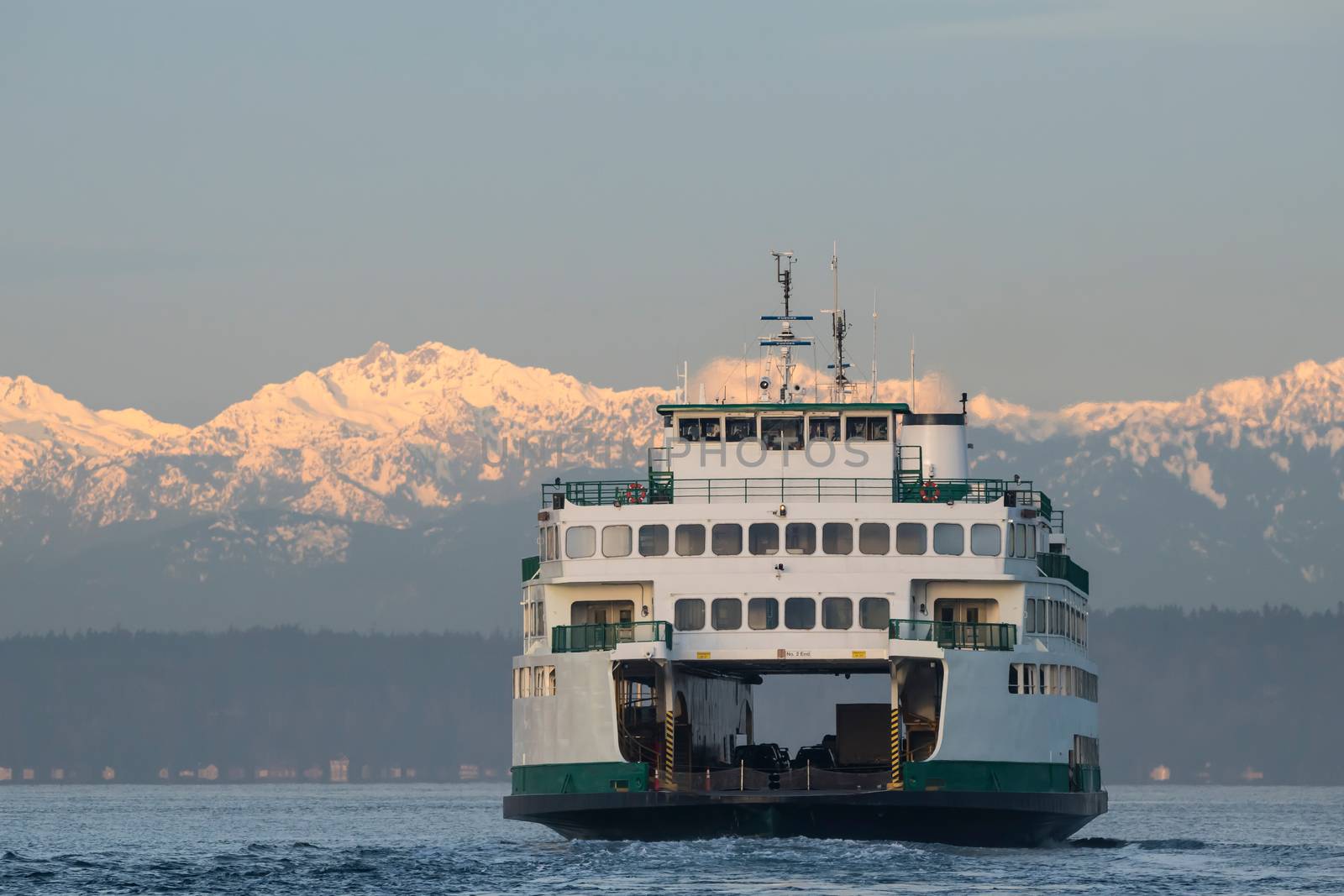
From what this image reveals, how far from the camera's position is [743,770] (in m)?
60.2

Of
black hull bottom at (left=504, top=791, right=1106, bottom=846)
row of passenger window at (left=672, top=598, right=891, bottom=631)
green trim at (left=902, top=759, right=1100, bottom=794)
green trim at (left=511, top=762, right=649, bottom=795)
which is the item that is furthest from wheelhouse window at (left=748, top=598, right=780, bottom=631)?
green trim at (left=902, top=759, right=1100, bottom=794)

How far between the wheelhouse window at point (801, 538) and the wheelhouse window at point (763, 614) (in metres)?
1.40

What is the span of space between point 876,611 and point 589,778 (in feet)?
Answer: 26.4

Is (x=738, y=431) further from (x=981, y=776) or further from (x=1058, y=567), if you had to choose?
(x=981, y=776)

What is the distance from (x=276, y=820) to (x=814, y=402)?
73.0 meters

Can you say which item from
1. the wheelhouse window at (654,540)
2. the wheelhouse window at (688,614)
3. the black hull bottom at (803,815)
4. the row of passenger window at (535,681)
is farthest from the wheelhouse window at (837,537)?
the row of passenger window at (535,681)

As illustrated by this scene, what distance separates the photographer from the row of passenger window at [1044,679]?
6205 centimetres

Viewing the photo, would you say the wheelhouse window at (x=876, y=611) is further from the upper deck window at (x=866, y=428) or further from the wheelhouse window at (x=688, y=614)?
the upper deck window at (x=866, y=428)

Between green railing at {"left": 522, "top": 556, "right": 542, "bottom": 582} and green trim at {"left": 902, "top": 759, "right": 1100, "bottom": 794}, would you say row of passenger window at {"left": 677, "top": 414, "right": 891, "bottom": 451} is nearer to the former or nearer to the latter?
green railing at {"left": 522, "top": 556, "right": 542, "bottom": 582}

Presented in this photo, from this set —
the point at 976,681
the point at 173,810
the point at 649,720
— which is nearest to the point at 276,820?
the point at 173,810

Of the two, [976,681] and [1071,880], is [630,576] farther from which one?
[1071,880]

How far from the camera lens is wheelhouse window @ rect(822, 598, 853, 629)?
6225 centimetres

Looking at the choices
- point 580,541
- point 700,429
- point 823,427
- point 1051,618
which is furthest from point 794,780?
point 700,429

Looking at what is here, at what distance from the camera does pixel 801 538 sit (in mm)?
62969
